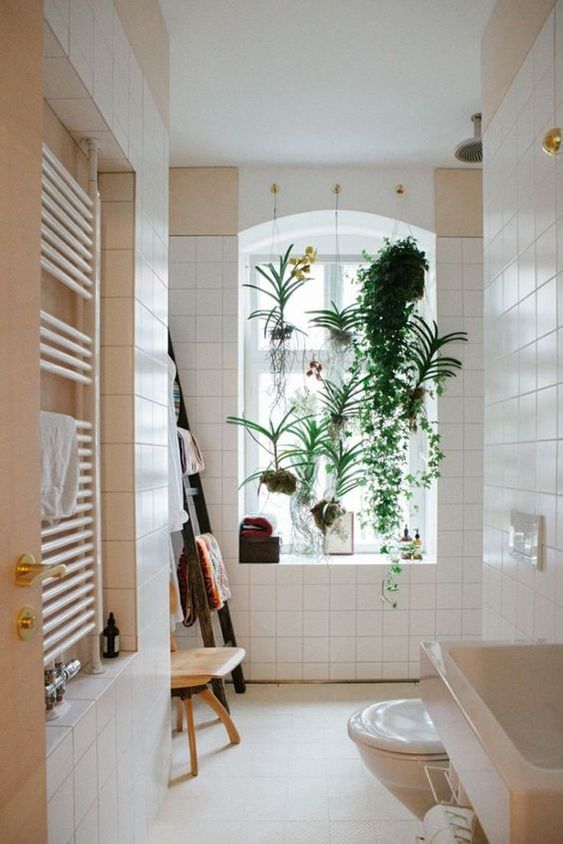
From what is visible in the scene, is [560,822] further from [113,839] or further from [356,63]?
[356,63]

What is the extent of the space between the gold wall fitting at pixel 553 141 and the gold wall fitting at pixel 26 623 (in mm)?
1492

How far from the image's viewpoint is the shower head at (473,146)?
3023 mm

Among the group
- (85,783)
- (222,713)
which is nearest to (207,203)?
(222,713)

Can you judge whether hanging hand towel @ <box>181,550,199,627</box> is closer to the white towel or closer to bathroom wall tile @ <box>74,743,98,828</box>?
bathroom wall tile @ <box>74,743,98,828</box>

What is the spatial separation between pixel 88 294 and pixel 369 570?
2.33 metres

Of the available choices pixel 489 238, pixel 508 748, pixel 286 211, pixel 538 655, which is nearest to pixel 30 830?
pixel 508 748

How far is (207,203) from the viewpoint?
11.9 ft

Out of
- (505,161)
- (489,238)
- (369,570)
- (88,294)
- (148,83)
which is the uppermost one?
(148,83)

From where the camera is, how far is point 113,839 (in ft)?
6.02

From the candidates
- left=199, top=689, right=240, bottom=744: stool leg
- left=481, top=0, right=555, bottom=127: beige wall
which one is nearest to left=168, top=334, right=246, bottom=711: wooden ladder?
left=199, top=689, right=240, bottom=744: stool leg

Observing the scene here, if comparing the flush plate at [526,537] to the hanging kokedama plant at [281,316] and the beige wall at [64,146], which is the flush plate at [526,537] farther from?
the hanging kokedama plant at [281,316]

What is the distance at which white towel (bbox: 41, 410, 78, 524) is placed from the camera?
1.54 m

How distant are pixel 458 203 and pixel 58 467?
9.29ft

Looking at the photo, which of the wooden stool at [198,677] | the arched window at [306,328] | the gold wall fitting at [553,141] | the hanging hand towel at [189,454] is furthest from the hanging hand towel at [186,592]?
the gold wall fitting at [553,141]
